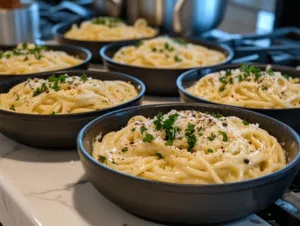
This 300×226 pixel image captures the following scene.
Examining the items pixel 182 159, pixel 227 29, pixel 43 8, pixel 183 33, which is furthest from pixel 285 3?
pixel 182 159

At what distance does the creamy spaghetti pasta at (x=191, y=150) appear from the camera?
1115mm

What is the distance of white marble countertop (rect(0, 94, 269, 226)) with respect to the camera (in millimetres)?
1137

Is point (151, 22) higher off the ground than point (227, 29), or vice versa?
point (151, 22)

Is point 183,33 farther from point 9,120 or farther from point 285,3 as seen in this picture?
point 9,120

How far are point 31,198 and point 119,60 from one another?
1004mm

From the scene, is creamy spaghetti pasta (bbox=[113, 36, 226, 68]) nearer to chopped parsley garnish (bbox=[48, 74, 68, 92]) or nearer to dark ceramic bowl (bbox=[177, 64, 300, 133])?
dark ceramic bowl (bbox=[177, 64, 300, 133])

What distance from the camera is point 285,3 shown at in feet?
10.0

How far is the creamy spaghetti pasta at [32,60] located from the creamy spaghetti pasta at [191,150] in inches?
27.2

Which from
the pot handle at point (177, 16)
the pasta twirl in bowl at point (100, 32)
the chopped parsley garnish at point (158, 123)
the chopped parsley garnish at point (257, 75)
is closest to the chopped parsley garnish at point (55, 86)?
the chopped parsley garnish at point (158, 123)

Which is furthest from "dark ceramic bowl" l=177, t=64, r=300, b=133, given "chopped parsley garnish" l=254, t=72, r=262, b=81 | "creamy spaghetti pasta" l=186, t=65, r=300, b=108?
"chopped parsley garnish" l=254, t=72, r=262, b=81

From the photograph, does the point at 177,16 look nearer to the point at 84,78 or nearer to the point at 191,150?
the point at 84,78

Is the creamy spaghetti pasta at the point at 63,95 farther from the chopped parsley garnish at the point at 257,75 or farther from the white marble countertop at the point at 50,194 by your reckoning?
the chopped parsley garnish at the point at 257,75

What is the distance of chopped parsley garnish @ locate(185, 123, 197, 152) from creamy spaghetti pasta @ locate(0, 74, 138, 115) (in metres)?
0.38

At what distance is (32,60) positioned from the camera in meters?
1.93
